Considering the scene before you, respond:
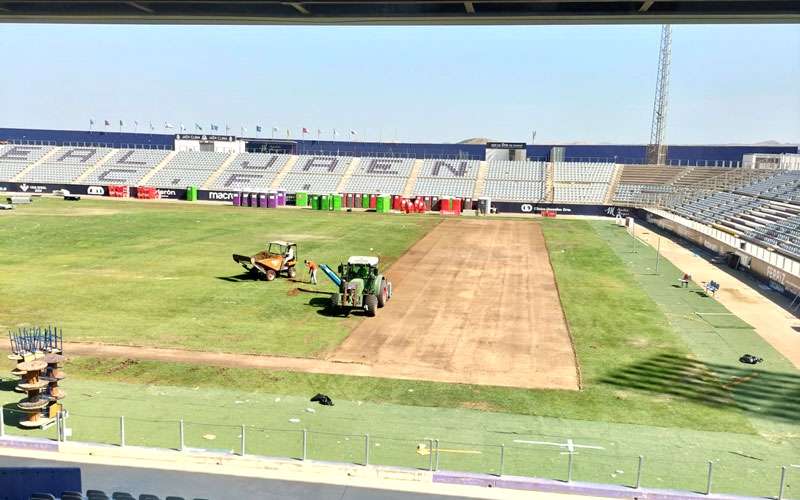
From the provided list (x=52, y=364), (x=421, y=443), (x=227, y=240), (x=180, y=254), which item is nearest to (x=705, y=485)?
(x=421, y=443)

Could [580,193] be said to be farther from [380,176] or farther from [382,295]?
[382,295]

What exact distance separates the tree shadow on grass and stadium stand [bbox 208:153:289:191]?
8115 centimetres

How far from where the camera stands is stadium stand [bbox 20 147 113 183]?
325 feet

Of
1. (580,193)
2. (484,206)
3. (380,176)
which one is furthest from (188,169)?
(580,193)

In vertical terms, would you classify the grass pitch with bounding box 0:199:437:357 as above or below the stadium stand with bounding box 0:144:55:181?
below

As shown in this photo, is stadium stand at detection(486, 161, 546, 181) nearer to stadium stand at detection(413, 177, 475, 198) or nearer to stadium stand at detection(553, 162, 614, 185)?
stadium stand at detection(553, 162, 614, 185)

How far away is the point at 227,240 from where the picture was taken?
50469 mm

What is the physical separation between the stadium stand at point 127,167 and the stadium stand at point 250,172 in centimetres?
1309

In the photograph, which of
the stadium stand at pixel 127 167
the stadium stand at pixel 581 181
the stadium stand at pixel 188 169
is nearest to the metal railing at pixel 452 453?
the stadium stand at pixel 581 181

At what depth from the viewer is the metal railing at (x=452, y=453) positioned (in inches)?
543

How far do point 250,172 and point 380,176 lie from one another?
68.7 feet

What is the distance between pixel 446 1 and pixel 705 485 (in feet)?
36.8

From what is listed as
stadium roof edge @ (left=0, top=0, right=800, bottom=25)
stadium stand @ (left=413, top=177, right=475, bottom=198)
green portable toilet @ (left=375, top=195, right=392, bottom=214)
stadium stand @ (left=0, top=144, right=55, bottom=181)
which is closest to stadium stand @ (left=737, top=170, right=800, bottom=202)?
stadium stand @ (left=413, top=177, right=475, bottom=198)

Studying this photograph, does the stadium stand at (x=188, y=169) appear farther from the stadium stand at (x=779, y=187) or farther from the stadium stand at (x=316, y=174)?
the stadium stand at (x=779, y=187)
